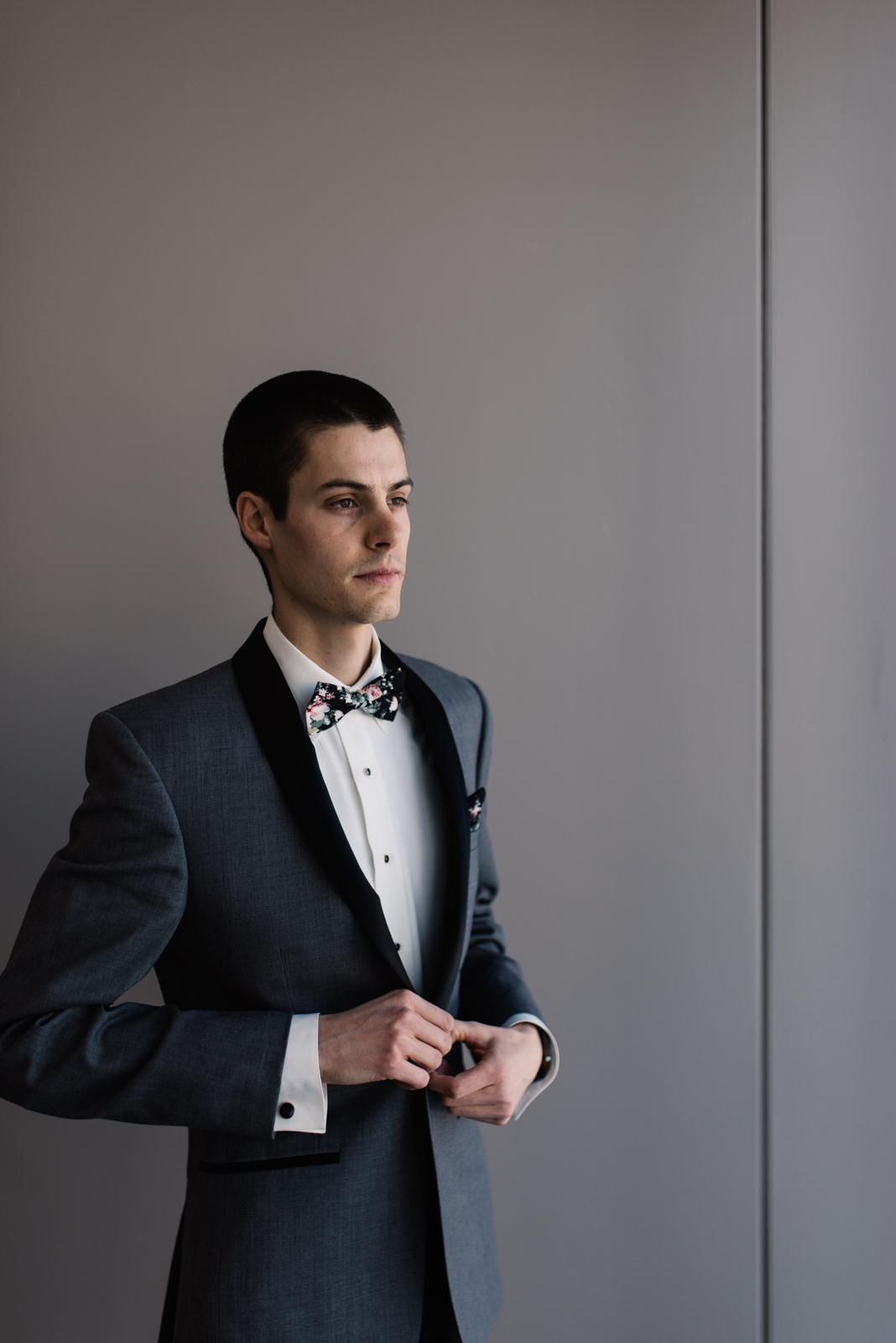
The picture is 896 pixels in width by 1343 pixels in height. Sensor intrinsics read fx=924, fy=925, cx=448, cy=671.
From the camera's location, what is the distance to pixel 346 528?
46.6 inches

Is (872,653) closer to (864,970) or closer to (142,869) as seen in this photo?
(864,970)

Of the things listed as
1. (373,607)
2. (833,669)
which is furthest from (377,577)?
(833,669)

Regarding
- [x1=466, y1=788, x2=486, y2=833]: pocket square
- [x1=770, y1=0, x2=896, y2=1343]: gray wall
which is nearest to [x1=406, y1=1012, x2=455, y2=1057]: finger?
[x1=466, y1=788, x2=486, y2=833]: pocket square

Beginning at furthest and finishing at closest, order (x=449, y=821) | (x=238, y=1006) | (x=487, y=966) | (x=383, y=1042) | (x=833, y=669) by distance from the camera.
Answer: (x=833, y=669) → (x=487, y=966) → (x=449, y=821) → (x=238, y=1006) → (x=383, y=1042)

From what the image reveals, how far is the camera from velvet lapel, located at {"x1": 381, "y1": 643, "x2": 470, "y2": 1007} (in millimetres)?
1184

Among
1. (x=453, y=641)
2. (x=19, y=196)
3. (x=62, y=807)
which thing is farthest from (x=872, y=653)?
(x=19, y=196)

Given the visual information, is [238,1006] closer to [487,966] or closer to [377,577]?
[487,966]

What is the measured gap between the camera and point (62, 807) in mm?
1653

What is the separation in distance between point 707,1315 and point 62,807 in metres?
1.51

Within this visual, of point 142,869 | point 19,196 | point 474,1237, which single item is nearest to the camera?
point 142,869

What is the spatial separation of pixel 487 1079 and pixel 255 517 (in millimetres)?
778

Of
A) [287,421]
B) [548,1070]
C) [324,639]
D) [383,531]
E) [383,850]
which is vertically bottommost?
[548,1070]

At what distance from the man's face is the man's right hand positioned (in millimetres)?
475

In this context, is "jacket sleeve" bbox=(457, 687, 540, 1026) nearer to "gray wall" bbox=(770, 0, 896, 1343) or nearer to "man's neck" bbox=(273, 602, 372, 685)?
"man's neck" bbox=(273, 602, 372, 685)
